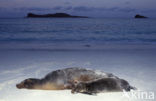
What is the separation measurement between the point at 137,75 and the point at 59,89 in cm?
269

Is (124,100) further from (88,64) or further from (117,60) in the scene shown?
(117,60)

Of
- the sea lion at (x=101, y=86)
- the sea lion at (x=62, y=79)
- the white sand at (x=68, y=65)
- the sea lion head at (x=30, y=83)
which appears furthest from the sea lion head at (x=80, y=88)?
the sea lion head at (x=30, y=83)

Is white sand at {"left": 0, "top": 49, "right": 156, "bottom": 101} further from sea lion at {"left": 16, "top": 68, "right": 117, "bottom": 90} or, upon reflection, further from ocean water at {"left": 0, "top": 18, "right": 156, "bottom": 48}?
ocean water at {"left": 0, "top": 18, "right": 156, "bottom": 48}

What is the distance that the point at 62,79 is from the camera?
16.4ft

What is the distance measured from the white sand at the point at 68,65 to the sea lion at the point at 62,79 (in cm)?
15

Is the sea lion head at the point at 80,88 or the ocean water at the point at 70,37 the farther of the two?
the ocean water at the point at 70,37

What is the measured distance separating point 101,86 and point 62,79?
93cm

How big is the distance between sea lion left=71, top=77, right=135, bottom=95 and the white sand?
0.47ft

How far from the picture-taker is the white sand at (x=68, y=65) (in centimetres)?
486

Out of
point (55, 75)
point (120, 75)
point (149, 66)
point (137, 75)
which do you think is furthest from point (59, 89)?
point (149, 66)

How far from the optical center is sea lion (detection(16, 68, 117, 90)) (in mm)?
5012

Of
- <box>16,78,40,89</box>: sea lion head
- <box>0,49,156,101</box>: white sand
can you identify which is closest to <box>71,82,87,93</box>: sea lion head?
<box>0,49,156,101</box>: white sand

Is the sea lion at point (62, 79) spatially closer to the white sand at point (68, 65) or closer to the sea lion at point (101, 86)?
the white sand at point (68, 65)

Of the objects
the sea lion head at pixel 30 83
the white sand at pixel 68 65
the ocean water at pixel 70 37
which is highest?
the sea lion head at pixel 30 83
